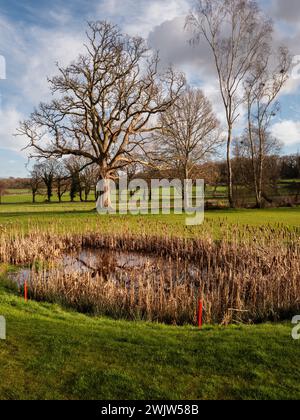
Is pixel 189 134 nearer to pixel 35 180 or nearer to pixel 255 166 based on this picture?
pixel 255 166

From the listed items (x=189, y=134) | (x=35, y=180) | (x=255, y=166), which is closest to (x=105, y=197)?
(x=189, y=134)

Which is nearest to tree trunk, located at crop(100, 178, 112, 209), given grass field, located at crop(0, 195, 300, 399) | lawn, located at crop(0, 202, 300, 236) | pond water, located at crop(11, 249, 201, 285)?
lawn, located at crop(0, 202, 300, 236)

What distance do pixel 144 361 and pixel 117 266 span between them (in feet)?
22.7

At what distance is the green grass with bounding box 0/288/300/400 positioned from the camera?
4.01m

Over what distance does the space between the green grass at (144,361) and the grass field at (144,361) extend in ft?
0.03

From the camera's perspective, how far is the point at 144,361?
15.4 feet

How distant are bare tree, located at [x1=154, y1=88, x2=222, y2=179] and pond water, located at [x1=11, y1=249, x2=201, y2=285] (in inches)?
920

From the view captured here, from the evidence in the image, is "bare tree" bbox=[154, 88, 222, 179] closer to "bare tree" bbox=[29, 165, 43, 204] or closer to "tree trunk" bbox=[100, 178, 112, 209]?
"tree trunk" bbox=[100, 178, 112, 209]

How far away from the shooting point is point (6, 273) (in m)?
10.5

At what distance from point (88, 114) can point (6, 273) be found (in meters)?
23.3

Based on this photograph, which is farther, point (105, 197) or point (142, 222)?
point (105, 197)

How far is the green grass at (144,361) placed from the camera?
4.01 m
